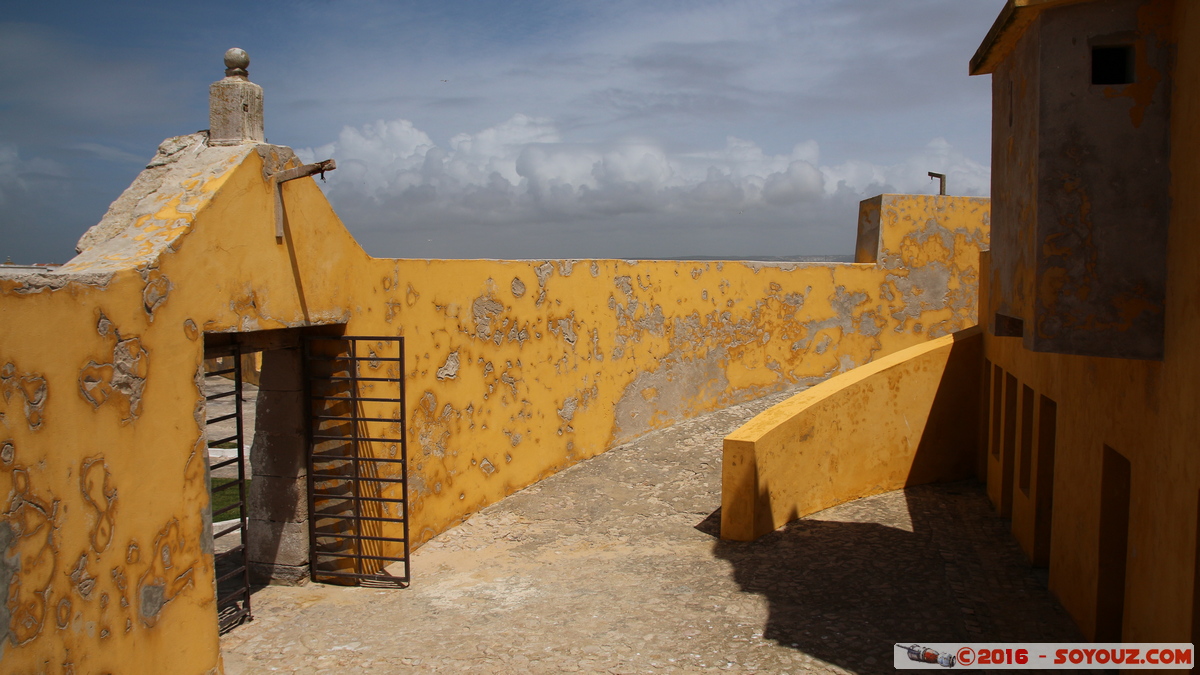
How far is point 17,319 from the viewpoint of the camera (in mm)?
3863

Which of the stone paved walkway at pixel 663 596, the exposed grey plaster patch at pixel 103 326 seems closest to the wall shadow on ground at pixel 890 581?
the stone paved walkway at pixel 663 596

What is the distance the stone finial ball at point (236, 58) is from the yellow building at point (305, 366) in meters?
0.02

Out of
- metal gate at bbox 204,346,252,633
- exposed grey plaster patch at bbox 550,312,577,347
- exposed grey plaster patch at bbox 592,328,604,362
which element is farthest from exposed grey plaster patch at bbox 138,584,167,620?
exposed grey plaster patch at bbox 592,328,604,362

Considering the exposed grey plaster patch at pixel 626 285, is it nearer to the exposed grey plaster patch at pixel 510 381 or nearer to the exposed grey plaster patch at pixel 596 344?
the exposed grey plaster patch at pixel 596 344

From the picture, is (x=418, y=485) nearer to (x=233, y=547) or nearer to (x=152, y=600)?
(x=233, y=547)

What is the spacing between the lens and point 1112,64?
4602 mm

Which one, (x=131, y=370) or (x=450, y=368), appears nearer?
(x=131, y=370)

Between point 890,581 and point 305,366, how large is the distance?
201 inches

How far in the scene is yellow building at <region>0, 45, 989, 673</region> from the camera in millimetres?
4145

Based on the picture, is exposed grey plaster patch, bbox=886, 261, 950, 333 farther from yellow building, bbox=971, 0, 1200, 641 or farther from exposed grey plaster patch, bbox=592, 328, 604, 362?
yellow building, bbox=971, 0, 1200, 641

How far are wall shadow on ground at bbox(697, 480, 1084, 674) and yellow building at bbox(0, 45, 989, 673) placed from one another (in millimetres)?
2756

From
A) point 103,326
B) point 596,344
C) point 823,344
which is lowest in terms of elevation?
point 823,344

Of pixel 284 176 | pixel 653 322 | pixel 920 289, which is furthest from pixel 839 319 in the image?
pixel 284 176

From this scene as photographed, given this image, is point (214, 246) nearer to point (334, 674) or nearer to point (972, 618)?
point (334, 674)
